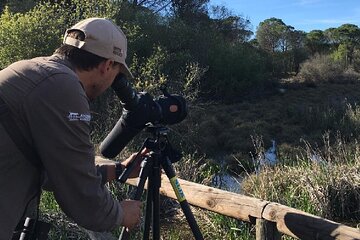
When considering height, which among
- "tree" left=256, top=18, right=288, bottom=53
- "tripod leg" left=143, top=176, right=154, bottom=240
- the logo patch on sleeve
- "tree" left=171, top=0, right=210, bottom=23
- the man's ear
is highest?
"tree" left=171, top=0, right=210, bottom=23

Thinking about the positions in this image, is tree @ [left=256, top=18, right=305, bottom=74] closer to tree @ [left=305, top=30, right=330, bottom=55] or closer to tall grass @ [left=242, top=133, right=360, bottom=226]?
tree @ [left=305, top=30, right=330, bottom=55]

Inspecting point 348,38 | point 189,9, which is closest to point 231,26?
point 189,9

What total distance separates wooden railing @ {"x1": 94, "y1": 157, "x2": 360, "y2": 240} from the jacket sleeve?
1.46m

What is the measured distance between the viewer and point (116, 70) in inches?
75.2

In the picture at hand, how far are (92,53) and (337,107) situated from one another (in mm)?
18611

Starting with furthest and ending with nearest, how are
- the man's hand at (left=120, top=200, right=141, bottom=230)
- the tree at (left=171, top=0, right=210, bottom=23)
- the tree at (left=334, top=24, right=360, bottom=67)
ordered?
the tree at (left=334, top=24, right=360, bottom=67), the tree at (left=171, top=0, right=210, bottom=23), the man's hand at (left=120, top=200, right=141, bottom=230)

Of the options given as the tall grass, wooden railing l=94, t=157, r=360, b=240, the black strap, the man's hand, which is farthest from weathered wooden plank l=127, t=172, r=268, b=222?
the black strap

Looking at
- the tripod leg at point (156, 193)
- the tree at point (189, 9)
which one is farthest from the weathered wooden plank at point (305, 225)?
the tree at point (189, 9)

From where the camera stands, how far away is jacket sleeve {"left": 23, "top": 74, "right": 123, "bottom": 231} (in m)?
1.59

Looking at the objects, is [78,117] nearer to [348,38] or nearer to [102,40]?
[102,40]

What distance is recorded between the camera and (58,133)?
160cm

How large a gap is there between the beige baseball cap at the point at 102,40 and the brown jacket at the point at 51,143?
12cm

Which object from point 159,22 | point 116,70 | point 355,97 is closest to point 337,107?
point 355,97

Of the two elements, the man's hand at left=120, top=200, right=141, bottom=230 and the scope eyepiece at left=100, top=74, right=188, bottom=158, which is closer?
the man's hand at left=120, top=200, right=141, bottom=230
